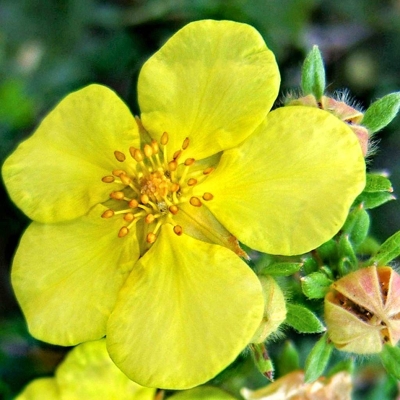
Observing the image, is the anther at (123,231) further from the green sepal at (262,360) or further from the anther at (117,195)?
the green sepal at (262,360)

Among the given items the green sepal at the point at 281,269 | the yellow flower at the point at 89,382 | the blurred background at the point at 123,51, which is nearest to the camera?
the green sepal at the point at 281,269

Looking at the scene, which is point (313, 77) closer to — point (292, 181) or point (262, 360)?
point (292, 181)

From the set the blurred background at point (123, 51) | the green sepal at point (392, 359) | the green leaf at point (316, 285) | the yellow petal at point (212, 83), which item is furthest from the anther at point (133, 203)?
the blurred background at point (123, 51)

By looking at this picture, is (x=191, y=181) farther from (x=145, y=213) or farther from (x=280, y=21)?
(x=280, y=21)

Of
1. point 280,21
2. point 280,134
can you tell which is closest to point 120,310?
point 280,134

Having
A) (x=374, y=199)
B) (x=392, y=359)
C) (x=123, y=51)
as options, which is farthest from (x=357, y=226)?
(x=123, y=51)

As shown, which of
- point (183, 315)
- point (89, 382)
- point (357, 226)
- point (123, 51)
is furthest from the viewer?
point (123, 51)
